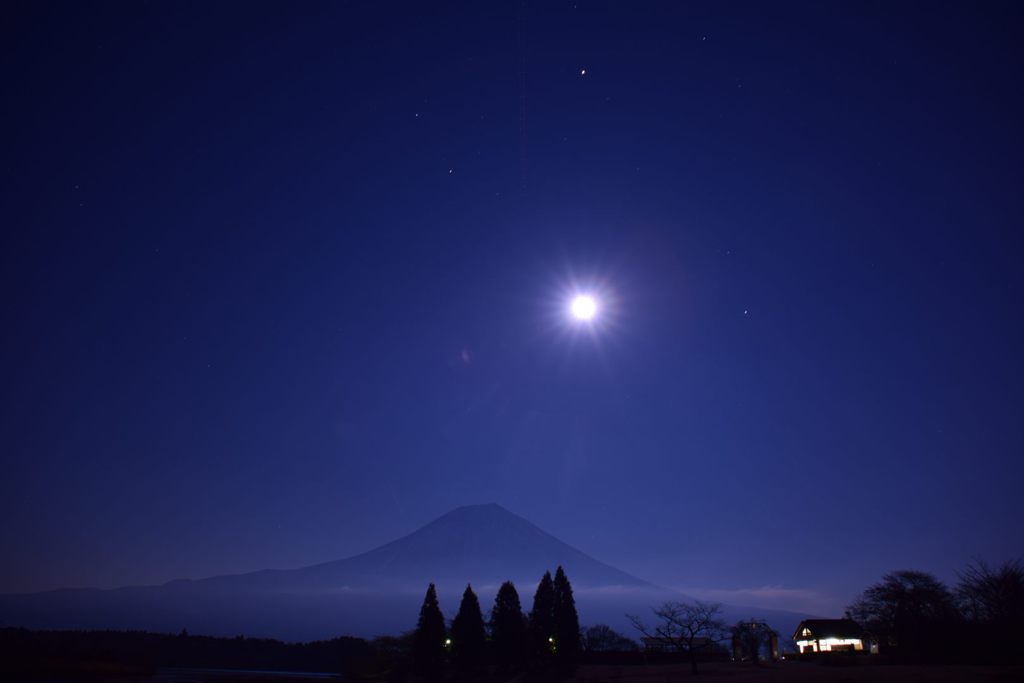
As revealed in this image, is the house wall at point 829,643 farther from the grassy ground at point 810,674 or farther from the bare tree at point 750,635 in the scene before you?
the grassy ground at point 810,674

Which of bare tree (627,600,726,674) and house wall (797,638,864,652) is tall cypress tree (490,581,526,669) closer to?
bare tree (627,600,726,674)

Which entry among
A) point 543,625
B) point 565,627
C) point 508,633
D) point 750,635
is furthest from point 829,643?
point 508,633

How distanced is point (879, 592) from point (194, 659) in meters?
96.7

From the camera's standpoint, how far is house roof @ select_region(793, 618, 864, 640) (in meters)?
65.2

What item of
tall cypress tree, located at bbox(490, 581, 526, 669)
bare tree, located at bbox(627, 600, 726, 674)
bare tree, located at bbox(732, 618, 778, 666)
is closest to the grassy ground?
bare tree, located at bbox(627, 600, 726, 674)

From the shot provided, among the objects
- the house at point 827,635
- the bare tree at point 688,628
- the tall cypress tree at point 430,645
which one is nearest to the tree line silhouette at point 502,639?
the tall cypress tree at point 430,645

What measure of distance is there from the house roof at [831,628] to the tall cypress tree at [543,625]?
3026 cm

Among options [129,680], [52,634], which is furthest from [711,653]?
[52,634]

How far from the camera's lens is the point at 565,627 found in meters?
57.7

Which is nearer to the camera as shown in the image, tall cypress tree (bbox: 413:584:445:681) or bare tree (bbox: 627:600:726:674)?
bare tree (bbox: 627:600:726:674)

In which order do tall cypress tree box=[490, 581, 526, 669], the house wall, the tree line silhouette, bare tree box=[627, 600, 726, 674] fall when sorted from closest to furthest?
bare tree box=[627, 600, 726, 674]
the tree line silhouette
tall cypress tree box=[490, 581, 526, 669]
the house wall

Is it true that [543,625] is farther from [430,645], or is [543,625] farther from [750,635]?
[750,635]

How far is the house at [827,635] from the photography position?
211ft

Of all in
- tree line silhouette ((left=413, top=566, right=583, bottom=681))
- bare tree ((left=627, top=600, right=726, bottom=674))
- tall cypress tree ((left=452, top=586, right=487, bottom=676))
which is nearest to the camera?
bare tree ((left=627, top=600, right=726, bottom=674))
